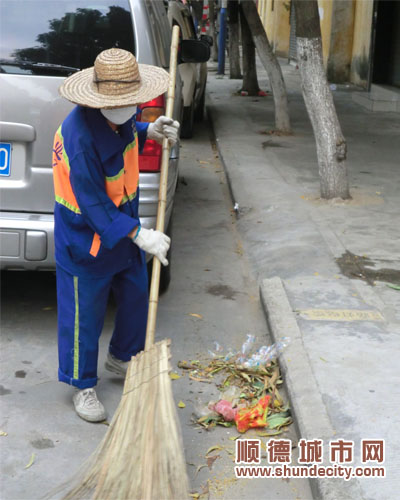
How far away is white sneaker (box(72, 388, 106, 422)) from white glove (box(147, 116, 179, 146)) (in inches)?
50.2

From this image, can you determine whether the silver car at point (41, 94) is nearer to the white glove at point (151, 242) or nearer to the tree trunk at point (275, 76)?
the white glove at point (151, 242)

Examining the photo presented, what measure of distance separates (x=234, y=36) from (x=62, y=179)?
48.9 ft

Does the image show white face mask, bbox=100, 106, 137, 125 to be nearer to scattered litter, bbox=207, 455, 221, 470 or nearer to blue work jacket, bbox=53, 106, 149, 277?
blue work jacket, bbox=53, 106, 149, 277

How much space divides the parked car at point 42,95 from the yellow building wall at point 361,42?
42.7 ft

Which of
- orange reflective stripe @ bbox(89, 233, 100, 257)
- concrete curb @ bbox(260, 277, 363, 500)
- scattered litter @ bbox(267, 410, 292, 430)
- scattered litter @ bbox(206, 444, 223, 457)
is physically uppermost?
orange reflective stripe @ bbox(89, 233, 100, 257)

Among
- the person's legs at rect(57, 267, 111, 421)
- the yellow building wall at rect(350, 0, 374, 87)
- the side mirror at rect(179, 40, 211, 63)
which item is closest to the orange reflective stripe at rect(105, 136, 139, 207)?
the person's legs at rect(57, 267, 111, 421)

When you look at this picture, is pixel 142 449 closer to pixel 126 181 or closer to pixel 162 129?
pixel 126 181

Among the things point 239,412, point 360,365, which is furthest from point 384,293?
point 239,412

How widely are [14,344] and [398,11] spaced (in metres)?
14.3

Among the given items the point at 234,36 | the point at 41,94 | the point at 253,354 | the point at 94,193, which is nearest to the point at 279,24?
the point at 234,36

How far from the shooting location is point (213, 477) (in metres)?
3.17

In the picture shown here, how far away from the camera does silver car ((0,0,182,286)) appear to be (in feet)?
13.2

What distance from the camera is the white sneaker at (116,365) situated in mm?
3869

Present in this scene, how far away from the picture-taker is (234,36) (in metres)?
17.5
